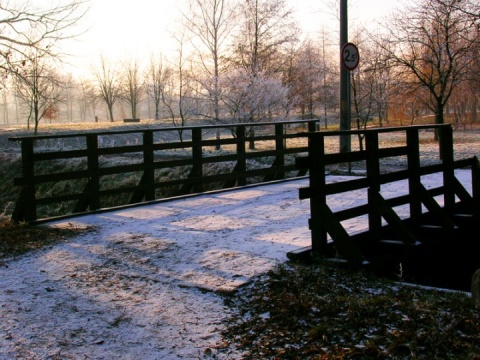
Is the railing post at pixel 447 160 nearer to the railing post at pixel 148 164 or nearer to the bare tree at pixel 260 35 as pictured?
the railing post at pixel 148 164

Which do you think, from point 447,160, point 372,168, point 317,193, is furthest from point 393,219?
point 447,160

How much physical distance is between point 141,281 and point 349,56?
9.74 m

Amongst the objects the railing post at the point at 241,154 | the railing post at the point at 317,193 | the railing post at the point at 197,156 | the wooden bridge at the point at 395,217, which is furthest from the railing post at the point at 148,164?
the railing post at the point at 317,193

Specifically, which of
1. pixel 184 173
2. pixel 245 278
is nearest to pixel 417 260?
pixel 245 278

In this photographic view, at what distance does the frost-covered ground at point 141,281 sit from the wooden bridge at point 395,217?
602 millimetres

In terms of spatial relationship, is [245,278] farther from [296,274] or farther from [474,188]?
[474,188]

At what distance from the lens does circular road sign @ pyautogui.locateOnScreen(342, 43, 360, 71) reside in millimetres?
13242

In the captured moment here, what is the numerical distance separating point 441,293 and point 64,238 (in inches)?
176

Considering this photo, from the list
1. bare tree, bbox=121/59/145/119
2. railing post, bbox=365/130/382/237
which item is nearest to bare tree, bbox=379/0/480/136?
railing post, bbox=365/130/382/237

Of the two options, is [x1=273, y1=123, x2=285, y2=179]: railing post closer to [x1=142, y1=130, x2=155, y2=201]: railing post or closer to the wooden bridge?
[x1=142, y1=130, x2=155, y2=201]: railing post

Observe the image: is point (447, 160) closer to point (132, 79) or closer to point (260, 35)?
point (260, 35)

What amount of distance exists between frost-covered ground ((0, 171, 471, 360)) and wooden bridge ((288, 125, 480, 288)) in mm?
602

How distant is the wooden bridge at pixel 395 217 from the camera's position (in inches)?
220

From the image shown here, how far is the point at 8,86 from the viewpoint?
17594mm
